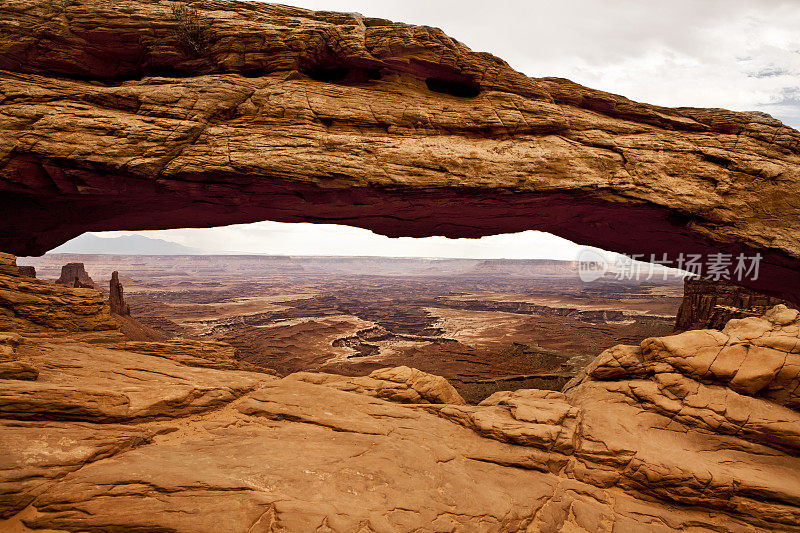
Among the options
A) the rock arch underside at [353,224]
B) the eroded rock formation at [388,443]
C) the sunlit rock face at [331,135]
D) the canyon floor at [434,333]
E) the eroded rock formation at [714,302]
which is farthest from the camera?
the canyon floor at [434,333]

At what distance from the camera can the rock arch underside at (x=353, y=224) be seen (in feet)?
14.1

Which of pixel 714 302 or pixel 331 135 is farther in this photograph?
pixel 714 302

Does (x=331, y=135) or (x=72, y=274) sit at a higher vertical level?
(x=331, y=135)

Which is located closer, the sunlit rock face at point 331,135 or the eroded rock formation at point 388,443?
the eroded rock formation at point 388,443

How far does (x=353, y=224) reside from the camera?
37.7 feet

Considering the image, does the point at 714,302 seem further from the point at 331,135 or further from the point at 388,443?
the point at 331,135

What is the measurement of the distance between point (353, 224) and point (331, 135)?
12.1 feet

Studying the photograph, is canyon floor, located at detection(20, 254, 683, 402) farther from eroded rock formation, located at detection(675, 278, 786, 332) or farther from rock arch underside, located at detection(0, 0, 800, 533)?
rock arch underside, located at detection(0, 0, 800, 533)

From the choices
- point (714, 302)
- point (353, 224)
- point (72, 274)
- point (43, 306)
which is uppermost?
point (353, 224)

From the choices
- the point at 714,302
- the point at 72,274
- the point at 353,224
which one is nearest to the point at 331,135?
the point at 353,224

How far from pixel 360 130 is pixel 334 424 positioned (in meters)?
6.80

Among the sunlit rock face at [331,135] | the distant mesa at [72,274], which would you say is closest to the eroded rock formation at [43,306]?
the sunlit rock face at [331,135]

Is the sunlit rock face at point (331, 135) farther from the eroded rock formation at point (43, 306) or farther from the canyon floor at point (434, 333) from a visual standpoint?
the canyon floor at point (434, 333)

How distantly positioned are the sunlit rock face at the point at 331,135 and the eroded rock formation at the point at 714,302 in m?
11.4
